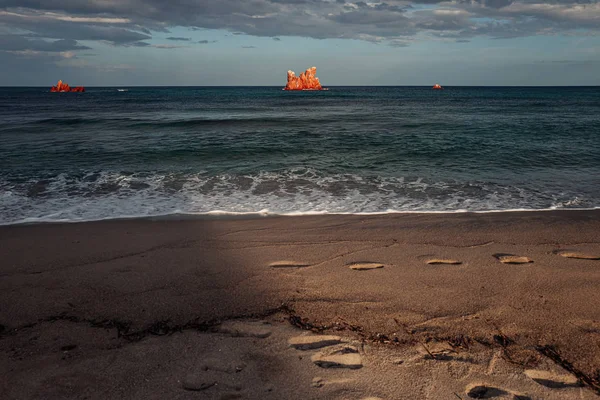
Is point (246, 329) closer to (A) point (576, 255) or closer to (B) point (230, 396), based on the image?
(B) point (230, 396)

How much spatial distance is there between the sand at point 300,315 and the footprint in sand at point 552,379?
0.06 ft

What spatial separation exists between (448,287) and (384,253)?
43.2 inches

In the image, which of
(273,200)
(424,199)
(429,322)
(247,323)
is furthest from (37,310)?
(424,199)

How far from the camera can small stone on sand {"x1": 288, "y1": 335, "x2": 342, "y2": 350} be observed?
10.1ft

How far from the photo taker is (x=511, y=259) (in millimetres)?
4762

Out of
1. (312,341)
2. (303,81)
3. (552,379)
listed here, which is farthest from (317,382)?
(303,81)

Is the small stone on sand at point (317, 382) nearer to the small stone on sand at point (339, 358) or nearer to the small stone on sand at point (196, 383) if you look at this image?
the small stone on sand at point (339, 358)

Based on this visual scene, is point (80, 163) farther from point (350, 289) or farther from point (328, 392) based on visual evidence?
point (328, 392)

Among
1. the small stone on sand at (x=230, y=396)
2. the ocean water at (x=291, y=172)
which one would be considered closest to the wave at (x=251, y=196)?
the ocean water at (x=291, y=172)

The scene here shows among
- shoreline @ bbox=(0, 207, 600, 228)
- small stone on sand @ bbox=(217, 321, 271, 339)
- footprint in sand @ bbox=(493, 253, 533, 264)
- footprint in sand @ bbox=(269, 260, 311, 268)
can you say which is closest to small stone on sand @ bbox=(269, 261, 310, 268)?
footprint in sand @ bbox=(269, 260, 311, 268)

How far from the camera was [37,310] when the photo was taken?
144 inches

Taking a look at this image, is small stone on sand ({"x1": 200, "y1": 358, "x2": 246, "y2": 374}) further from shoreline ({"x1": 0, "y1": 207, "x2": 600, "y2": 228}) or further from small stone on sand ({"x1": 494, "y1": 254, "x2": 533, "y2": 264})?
shoreline ({"x1": 0, "y1": 207, "x2": 600, "y2": 228})

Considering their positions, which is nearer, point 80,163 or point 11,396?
point 11,396

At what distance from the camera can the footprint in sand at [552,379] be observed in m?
2.65
